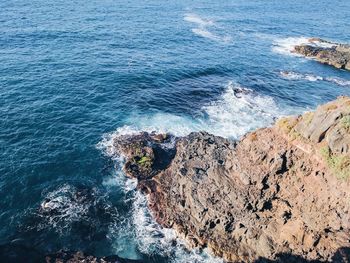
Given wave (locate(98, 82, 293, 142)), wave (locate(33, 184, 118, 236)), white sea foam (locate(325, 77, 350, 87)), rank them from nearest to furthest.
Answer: wave (locate(33, 184, 118, 236)), wave (locate(98, 82, 293, 142)), white sea foam (locate(325, 77, 350, 87))

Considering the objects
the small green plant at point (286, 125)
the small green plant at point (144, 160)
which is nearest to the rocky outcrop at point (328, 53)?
the small green plant at point (144, 160)

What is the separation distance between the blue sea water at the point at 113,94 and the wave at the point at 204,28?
0.50 m

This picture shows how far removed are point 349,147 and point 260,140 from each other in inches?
365

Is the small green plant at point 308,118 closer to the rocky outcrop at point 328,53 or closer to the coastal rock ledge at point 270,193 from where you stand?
the coastal rock ledge at point 270,193

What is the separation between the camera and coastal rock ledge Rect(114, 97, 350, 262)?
3125cm

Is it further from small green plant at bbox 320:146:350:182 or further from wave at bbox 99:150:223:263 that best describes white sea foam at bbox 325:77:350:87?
wave at bbox 99:150:223:263

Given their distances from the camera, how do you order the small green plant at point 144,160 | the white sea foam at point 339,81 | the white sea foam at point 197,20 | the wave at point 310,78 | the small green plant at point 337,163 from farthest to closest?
the white sea foam at point 197,20, the wave at point 310,78, the white sea foam at point 339,81, the small green plant at point 144,160, the small green plant at point 337,163

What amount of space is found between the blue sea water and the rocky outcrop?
357 cm

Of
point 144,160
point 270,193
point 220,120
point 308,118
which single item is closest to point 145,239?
point 144,160

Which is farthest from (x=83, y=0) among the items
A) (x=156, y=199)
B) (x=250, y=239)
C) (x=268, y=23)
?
(x=250, y=239)

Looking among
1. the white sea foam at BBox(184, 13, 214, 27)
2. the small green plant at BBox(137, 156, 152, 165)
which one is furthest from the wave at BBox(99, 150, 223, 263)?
the white sea foam at BBox(184, 13, 214, 27)

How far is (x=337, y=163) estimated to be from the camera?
30.4m

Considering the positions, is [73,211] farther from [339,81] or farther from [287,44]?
[287,44]

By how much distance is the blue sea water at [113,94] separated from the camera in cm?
4241
